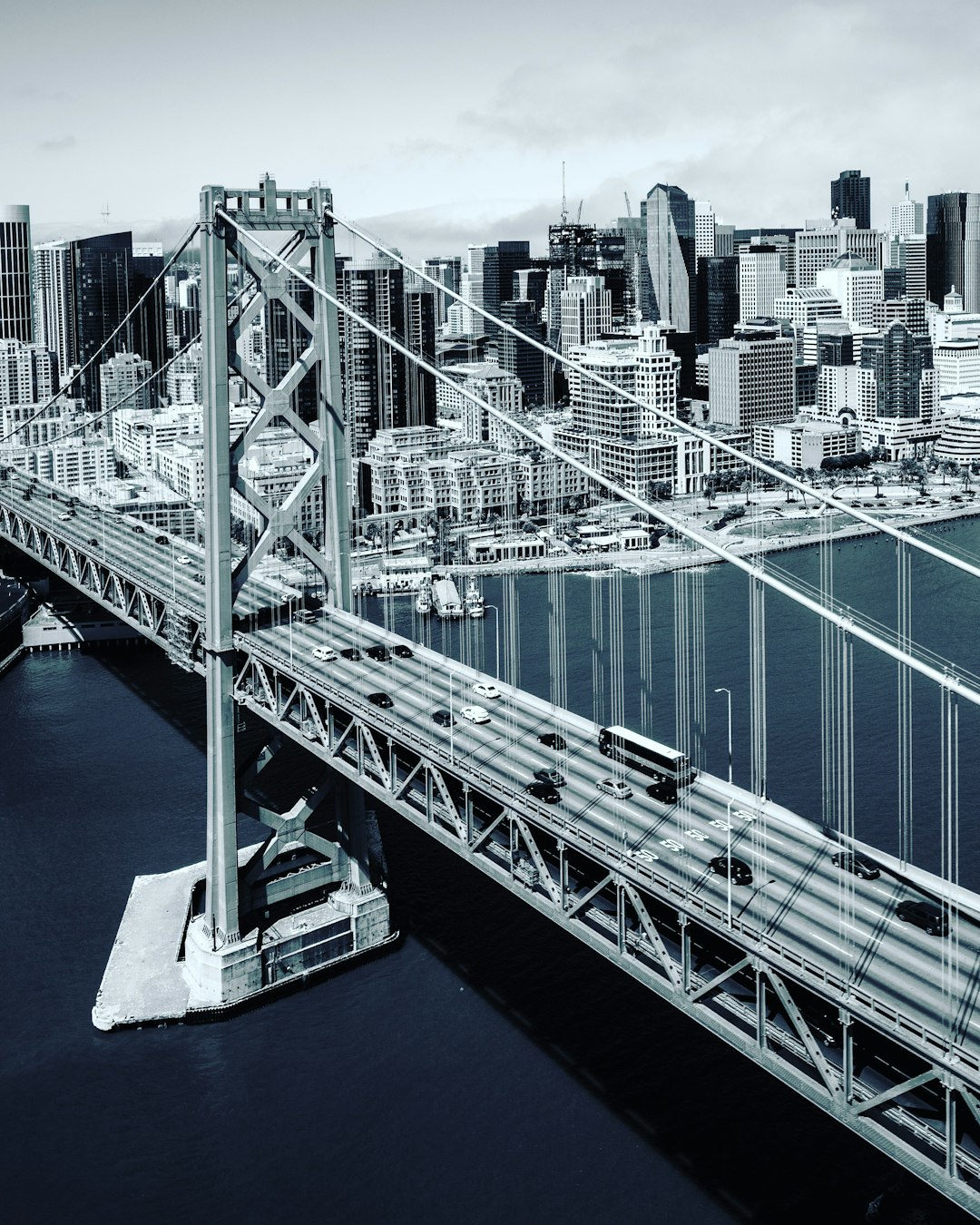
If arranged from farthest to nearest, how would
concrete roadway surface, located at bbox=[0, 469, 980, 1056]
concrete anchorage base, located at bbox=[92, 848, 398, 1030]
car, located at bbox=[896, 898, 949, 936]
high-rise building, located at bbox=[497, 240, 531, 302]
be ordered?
high-rise building, located at bbox=[497, 240, 531, 302]
concrete anchorage base, located at bbox=[92, 848, 398, 1030]
car, located at bbox=[896, 898, 949, 936]
concrete roadway surface, located at bbox=[0, 469, 980, 1056]

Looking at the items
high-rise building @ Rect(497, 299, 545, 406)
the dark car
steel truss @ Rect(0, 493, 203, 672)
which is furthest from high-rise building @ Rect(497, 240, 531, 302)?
the dark car

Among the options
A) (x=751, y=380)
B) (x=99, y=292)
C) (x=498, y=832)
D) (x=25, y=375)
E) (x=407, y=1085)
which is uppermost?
(x=99, y=292)

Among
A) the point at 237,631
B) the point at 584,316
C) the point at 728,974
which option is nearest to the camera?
the point at 728,974

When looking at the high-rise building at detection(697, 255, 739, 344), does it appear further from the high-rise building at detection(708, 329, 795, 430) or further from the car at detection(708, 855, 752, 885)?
the car at detection(708, 855, 752, 885)

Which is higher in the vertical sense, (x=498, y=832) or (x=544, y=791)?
(x=544, y=791)

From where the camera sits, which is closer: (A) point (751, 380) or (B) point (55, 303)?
(A) point (751, 380)

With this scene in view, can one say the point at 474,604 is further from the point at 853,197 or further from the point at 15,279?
the point at 853,197

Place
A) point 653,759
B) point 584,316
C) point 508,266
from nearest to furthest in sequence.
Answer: point 653,759
point 584,316
point 508,266

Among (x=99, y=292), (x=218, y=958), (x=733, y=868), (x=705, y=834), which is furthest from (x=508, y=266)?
(x=733, y=868)
